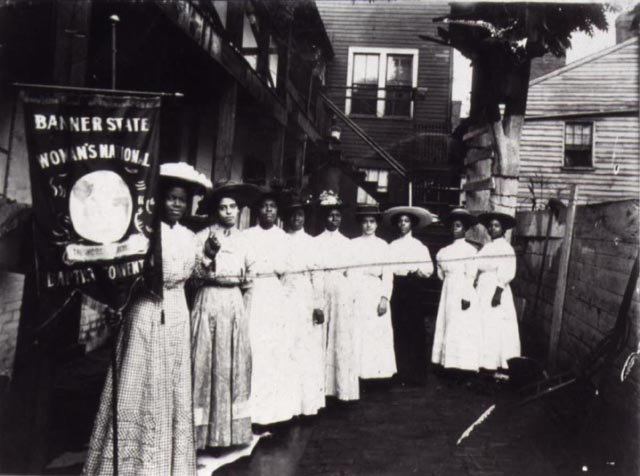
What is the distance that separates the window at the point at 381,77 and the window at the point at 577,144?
5.08 meters

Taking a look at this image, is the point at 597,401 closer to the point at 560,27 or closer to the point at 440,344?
the point at 440,344

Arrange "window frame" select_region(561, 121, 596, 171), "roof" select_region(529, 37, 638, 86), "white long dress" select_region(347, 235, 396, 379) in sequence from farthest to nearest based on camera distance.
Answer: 1. "window frame" select_region(561, 121, 596, 171)
2. "roof" select_region(529, 37, 638, 86)
3. "white long dress" select_region(347, 235, 396, 379)

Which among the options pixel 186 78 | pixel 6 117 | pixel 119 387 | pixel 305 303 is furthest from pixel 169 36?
pixel 119 387

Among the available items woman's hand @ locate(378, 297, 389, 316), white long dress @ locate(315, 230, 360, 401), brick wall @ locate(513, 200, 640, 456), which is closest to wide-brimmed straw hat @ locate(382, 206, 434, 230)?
woman's hand @ locate(378, 297, 389, 316)

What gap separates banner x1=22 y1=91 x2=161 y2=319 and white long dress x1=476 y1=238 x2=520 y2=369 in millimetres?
4429

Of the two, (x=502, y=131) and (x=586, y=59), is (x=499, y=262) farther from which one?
(x=586, y=59)

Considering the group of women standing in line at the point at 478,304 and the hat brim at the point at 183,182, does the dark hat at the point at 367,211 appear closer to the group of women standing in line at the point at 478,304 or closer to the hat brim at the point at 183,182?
the group of women standing in line at the point at 478,304

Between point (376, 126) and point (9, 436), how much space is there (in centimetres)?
1288

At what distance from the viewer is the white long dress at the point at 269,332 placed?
14.6 ft

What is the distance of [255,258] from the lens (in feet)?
14.2

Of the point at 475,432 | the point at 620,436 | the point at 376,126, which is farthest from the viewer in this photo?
the point at 376,126

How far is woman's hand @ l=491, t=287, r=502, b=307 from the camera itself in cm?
619

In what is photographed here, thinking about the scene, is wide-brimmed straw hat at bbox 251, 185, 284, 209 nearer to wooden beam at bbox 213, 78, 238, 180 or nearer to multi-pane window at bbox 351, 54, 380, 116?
wooden beam at bbox 213, 78, 238, 180

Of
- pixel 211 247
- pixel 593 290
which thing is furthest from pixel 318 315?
pixel 593 290
